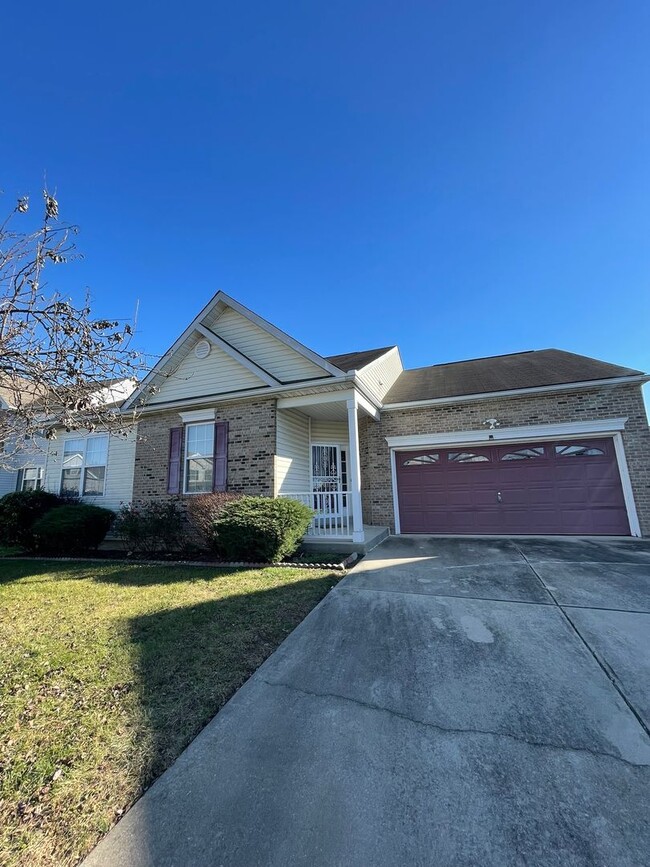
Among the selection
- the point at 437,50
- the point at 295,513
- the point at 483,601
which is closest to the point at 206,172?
the point at 437,50

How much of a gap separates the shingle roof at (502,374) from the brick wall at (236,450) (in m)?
4.16

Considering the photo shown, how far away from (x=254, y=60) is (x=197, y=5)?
1309 millimetres

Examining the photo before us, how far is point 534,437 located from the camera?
9.52m

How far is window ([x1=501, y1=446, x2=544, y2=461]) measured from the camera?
9.56 m

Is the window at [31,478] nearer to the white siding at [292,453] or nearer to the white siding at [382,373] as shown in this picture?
the white siding at [292,453]

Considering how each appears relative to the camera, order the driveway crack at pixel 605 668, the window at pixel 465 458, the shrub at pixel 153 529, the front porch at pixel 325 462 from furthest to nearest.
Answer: the window at pixel 465 458 → the shrub at pixel 153 529 → the front porch at pixel 325 462 → the driveway crack at pixel 605 668

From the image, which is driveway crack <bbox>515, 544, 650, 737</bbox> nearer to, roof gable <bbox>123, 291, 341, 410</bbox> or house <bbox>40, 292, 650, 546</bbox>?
house <bbox>40, 292, 650, 546</bbox>

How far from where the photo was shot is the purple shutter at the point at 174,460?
986cm

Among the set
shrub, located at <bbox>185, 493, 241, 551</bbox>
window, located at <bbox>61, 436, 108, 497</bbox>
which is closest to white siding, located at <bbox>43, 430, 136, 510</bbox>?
window, located at <bbox>61, 436, 108, 497</bbox>

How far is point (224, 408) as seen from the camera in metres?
9.77

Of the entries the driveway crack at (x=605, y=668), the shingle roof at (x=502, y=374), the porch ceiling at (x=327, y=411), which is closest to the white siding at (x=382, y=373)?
the shingle roof at (x=502, y=374)

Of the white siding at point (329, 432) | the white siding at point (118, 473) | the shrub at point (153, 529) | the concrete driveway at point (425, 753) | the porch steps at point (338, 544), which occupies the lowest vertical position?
the concrete driveway at point (425, 753)

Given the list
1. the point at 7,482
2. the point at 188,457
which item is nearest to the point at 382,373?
the point at 188,457

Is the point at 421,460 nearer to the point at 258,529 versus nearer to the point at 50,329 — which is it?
the point at 258,529
